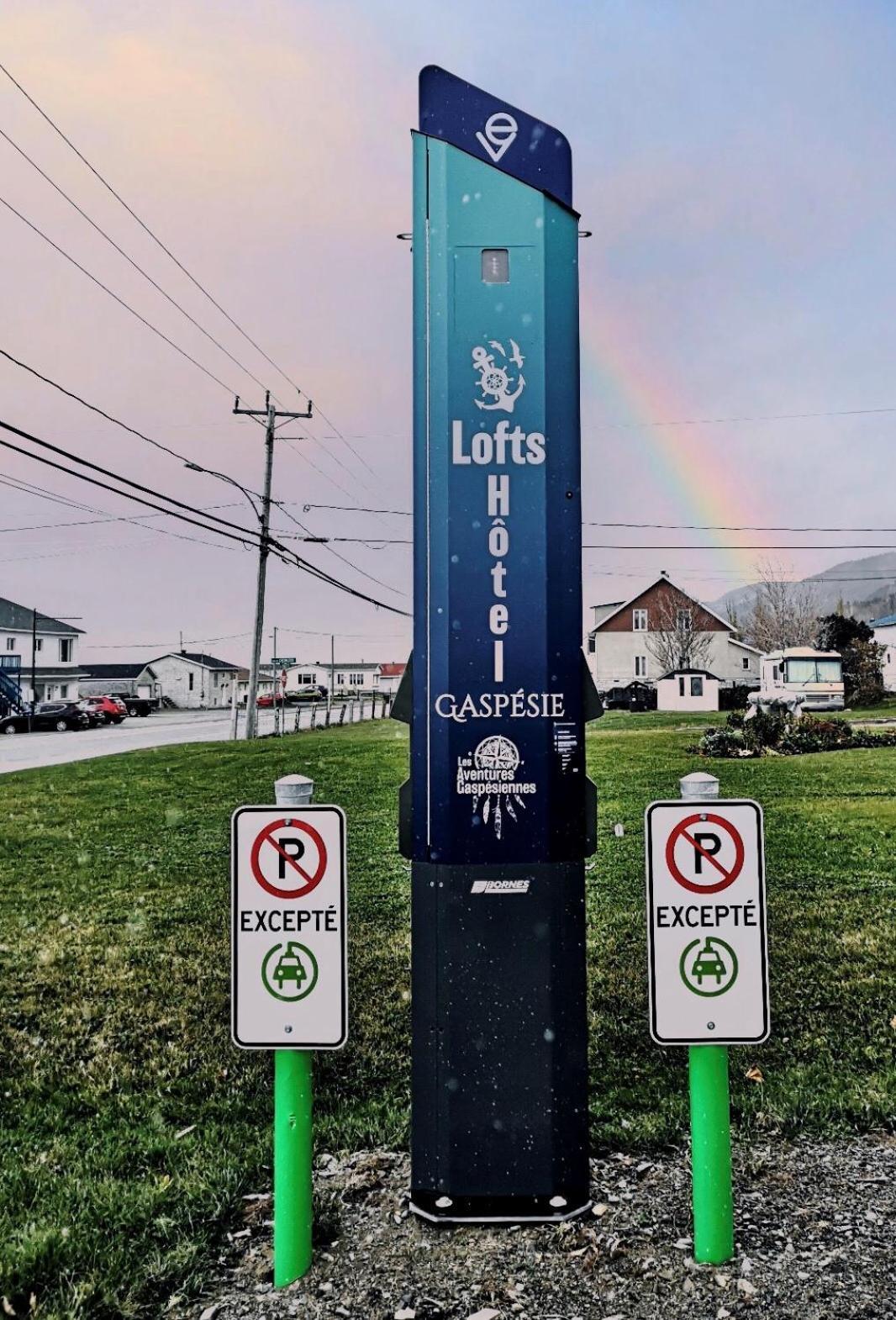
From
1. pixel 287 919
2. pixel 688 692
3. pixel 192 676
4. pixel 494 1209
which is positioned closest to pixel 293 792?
pixel 287 919

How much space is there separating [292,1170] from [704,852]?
132 cm

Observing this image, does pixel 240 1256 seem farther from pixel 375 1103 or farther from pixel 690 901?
pixel 690 901

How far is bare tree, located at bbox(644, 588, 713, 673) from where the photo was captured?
1759 inches

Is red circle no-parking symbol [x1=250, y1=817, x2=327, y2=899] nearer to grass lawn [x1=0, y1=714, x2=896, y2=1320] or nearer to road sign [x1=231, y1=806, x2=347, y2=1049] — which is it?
road sign [x1=231, y1=806, x2=347, y2=1049]

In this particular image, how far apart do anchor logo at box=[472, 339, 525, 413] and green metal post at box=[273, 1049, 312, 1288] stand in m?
1.84

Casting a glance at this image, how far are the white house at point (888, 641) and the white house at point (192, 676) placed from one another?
137 ft

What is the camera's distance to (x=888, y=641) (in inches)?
1781

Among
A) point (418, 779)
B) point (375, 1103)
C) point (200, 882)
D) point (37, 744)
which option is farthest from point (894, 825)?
point (37, 744)

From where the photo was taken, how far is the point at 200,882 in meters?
8.13

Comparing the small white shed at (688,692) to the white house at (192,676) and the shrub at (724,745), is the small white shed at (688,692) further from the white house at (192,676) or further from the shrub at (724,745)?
the white house at (192,676)

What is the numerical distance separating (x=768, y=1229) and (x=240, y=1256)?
1.42 m

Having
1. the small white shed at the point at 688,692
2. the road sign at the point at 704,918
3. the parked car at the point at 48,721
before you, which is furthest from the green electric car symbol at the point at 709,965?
the parked car at the point at 48,721

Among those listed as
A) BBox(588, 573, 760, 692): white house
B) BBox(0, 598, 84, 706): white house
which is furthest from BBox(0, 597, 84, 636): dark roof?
BBox(588, 573, 760, 692): white house

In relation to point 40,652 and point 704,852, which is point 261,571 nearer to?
point 704,852
